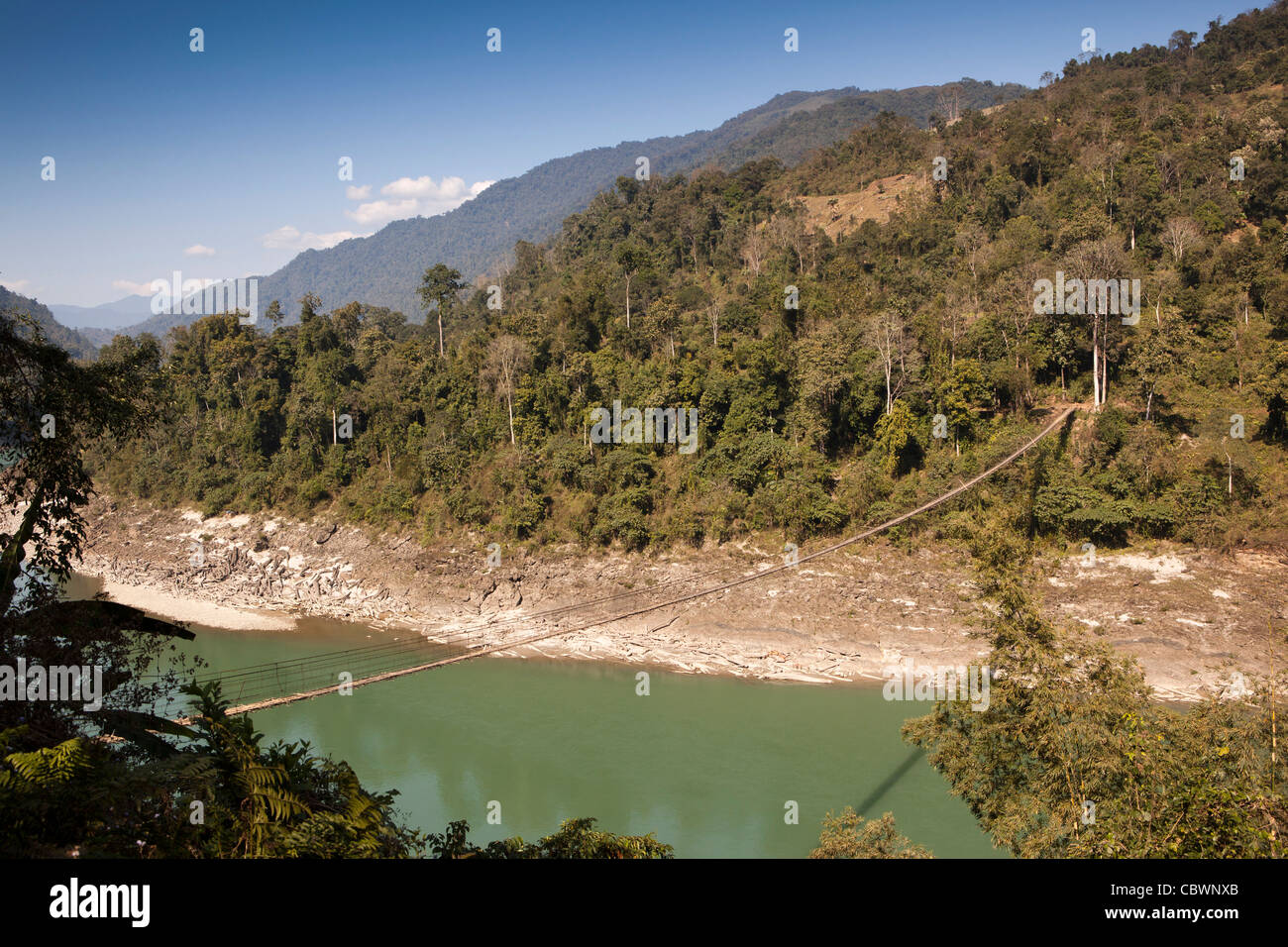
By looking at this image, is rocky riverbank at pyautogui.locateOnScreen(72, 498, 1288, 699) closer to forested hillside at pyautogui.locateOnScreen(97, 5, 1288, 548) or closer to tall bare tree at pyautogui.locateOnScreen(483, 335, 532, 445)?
forested hillside at pyautogui.locateOnScreen(97, 5, 1288, 548)

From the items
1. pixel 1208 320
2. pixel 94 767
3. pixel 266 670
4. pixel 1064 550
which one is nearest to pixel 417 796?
pixel 266 670

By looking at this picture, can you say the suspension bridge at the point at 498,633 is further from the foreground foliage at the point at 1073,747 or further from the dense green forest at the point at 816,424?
the foreground foliage at the point at 1073,747

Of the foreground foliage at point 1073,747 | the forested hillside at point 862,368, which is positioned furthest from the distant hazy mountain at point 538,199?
the foreground foliage at point 1073,747

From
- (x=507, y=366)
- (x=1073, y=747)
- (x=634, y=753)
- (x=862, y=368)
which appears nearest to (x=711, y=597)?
(x=634, y=753)

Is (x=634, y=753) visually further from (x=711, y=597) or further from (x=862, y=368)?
(x=862, y=368)

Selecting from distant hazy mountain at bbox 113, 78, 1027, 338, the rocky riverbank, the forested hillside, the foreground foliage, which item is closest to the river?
the rocky riverbank
